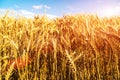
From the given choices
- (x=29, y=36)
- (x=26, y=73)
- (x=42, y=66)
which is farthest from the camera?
(x=29, y=36)

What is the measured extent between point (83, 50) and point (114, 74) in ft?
1.16

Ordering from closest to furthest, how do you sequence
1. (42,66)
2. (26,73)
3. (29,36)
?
(26,73)
(42,66)
(29,36)

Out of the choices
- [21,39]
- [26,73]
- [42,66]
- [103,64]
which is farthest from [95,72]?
[21,39]

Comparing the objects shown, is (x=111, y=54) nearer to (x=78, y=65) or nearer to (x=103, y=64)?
(x=103, y=64)

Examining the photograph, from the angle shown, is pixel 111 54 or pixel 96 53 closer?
pixel 96 53

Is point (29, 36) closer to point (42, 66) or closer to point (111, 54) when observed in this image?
point (42, 66)

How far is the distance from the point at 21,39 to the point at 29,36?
118 mm

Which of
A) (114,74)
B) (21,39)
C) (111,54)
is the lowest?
(114,74)

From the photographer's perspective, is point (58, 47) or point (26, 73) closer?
point (26, 73)

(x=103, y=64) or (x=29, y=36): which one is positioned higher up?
(x=29, y=36)

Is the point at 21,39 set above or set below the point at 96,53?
above

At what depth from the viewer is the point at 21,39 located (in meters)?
2.66

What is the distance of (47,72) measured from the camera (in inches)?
94.0

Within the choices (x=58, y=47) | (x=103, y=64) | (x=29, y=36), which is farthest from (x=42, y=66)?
(x=103, y=64)
